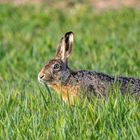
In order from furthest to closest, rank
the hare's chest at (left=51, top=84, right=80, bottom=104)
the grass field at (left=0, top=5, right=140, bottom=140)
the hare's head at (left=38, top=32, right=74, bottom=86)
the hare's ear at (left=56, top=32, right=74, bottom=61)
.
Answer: the hare's ear at (left=56, top=32, right=74, bottom=61), the hare's head at (left=38, top=32, right=74, bottom=86), the hare's chest at (left=51, top=84, right=80, bottom=104), the grass field at (left=0, top=5, right=140, bottom=140)

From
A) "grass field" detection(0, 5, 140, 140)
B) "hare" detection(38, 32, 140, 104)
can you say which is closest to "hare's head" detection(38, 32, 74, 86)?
"hare" detection(38, 32, 140, 104)

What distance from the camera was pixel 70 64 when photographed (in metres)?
11.5

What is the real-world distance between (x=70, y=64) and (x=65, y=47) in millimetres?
3269

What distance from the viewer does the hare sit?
755 cm

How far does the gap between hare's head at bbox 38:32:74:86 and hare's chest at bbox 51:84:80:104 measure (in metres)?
0.07

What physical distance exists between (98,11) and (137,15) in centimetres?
229

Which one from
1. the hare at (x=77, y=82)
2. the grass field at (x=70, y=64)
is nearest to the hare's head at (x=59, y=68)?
the hare at (x=77, y=82)

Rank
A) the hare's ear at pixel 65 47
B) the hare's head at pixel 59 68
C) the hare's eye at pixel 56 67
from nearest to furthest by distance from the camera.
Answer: the hare's head at pixel 59 68, the hare's eye at pixel 56 67, the hare's ear at pixel 65 47

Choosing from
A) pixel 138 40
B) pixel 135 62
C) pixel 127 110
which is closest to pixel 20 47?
pixel 138 40

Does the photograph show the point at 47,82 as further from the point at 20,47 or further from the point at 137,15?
the point at 137,15

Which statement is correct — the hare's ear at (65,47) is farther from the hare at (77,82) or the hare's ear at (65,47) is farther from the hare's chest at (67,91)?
the hare's chest at (67,91)

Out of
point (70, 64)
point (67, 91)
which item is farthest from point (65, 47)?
point (70, 64)

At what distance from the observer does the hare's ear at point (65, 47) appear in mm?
8172

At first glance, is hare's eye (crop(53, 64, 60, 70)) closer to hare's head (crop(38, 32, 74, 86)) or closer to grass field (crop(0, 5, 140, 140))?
hare's head (crop(38, 32, 74, 86))
